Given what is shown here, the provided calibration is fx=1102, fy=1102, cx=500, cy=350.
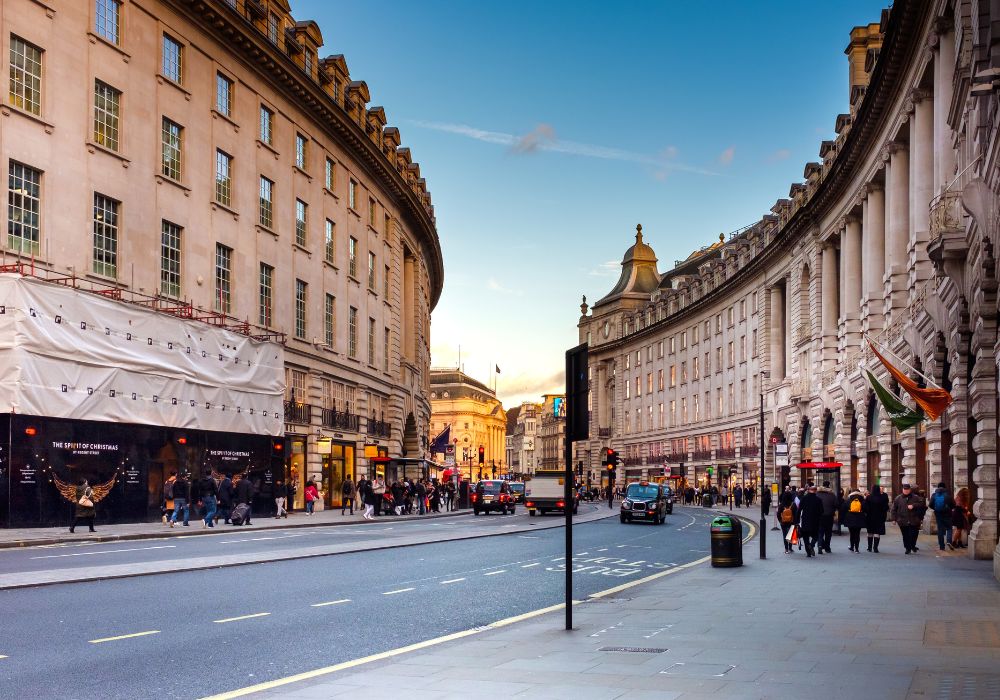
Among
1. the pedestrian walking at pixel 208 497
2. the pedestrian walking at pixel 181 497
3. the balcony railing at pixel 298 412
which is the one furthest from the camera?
the balcony railing at pixel 298 412

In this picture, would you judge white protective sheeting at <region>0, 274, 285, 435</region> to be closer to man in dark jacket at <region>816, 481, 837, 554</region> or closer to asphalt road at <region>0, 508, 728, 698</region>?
asphalt road at <region>0, 508, 728, 698</region>

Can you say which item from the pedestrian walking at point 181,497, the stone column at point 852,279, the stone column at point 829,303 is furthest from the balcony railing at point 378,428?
the stone column at point 852,279

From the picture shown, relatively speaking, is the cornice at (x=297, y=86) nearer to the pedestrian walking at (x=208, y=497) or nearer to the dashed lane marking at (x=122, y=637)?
the pedestrian walking at (x=208, y=497)

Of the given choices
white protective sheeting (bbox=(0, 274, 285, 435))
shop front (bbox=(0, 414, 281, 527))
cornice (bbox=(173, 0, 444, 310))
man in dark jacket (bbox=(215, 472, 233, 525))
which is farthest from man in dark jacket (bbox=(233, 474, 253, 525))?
cornice (bbox=(173, 0, 444, 310))

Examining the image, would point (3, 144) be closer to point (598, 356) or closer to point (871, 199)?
point (871, 199)

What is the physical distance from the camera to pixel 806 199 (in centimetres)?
6538

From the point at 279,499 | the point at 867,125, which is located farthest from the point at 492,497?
the point at 867,125

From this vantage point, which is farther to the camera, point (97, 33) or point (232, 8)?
point (232, 8)

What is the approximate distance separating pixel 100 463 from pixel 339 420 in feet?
71.0

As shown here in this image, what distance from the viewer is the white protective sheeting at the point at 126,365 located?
1204 inches

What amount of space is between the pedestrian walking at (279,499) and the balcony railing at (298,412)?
397cm

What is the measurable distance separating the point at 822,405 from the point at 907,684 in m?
52.7

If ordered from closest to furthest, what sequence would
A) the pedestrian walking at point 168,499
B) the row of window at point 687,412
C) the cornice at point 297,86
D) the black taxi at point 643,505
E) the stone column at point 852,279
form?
the pedestrian walking at point 168,499 < the cornice at point 297,86 < the black taxi at point 643,505 < the stone column at point 852,279 < the row of window at point 687,412

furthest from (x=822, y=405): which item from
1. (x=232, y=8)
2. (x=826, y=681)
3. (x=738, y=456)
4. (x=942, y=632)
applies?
(x=826, y=681)
